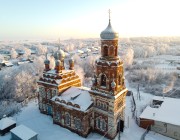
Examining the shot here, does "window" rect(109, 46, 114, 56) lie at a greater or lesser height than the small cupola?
lesser

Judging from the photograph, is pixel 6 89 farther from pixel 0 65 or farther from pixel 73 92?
pixel 0 65

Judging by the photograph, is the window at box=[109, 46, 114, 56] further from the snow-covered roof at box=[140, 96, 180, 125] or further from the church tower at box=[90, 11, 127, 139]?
the snow-covered roof at box=[140, 96, 180, 125]

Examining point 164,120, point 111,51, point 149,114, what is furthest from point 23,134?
point 164,120

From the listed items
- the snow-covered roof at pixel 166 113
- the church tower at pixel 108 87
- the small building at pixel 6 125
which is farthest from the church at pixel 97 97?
the small building at pixel 6 125

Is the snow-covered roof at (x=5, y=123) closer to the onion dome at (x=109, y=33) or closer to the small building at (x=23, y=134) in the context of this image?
the small building at (x=23, y=134)

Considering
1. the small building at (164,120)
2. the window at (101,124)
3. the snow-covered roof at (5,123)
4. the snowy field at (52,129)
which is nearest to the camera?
the window at (101,124)

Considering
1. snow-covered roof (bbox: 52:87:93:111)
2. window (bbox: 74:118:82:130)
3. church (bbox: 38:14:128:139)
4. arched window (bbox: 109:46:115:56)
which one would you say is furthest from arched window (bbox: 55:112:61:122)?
arched window (bbox: 109:46:115:56)

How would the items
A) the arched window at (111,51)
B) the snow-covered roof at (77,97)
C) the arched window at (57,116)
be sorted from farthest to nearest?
Result: the arched window at (57,116)
the snow-covered roof at (77,97)
the arched window at (111,51)
